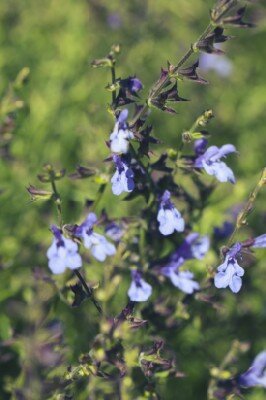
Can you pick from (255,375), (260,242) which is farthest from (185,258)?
(255,375)

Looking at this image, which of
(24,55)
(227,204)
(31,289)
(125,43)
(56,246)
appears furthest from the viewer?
(125,43)

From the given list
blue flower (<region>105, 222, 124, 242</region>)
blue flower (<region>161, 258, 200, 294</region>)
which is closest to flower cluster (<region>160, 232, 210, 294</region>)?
blue flower (<region>161, 258, 200, 294</region>)

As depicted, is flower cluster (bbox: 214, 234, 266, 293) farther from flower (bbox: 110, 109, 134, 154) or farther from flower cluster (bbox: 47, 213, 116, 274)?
flower (bbox: 110, 109, 134, 154)

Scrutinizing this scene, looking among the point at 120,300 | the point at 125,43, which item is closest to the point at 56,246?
the point at 120,300

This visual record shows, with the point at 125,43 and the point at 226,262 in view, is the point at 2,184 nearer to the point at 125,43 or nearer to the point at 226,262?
the point at 226,262

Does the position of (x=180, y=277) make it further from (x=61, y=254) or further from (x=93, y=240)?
(x=61, y=254)

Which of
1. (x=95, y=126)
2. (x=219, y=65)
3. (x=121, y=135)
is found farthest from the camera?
(x=219, y=65)
